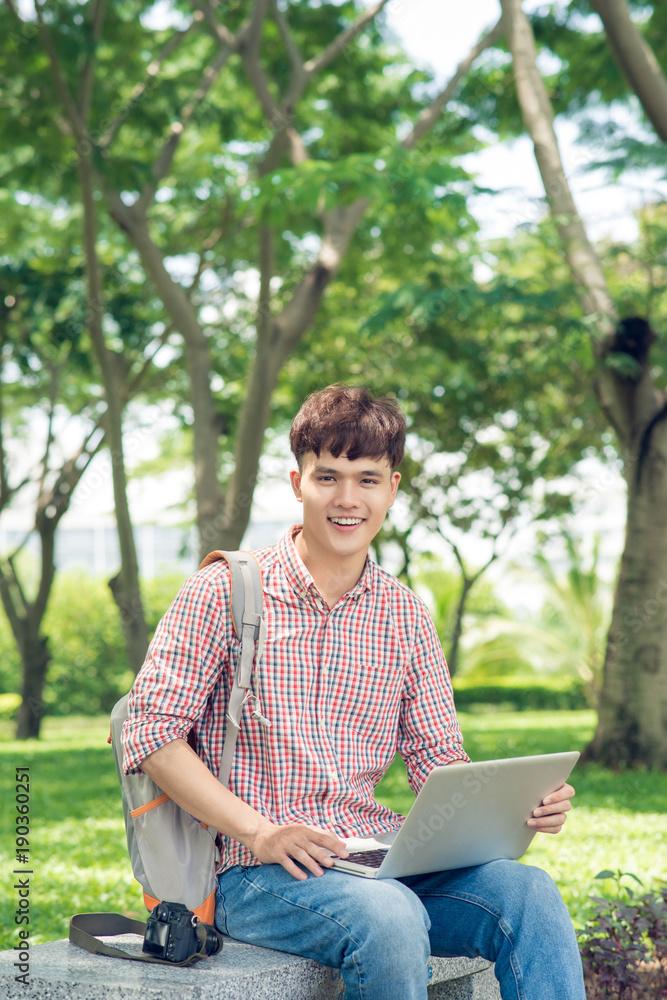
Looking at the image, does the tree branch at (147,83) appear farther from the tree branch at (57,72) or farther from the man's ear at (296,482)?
the man's ear at (296,482)

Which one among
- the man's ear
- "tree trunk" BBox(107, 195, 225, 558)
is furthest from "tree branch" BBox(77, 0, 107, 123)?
the man's ear

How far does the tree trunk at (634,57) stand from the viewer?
20.5ft

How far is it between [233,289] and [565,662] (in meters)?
10.7

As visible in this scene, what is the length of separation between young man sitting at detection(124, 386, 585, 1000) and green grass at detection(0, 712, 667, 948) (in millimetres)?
A: 1817

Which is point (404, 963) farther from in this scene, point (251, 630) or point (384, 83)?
point (384, 83)

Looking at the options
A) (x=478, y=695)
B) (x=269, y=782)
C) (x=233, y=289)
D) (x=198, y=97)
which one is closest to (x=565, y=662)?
(x=478, y=695)

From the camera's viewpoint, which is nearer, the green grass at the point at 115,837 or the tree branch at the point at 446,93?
the green grass at the point at 115,837

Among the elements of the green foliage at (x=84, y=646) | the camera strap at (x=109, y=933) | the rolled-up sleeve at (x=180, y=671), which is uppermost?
the rolled-up sleeve at (x=180, y=671)

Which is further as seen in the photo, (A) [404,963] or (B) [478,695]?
(B) [478,695]

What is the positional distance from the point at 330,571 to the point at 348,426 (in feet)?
1.23

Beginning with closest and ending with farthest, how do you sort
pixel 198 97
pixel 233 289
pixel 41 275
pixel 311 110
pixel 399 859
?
pixel 399 859
pixel 198 97
pixel 311 110
pixel 41 275
pixel 233 289

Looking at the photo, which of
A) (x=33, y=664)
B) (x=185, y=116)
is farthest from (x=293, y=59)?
(x=33, y=664)

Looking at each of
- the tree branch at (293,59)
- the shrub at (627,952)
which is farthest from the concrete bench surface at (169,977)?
the tree branch at (293,59)

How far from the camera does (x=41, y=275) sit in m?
9.86
